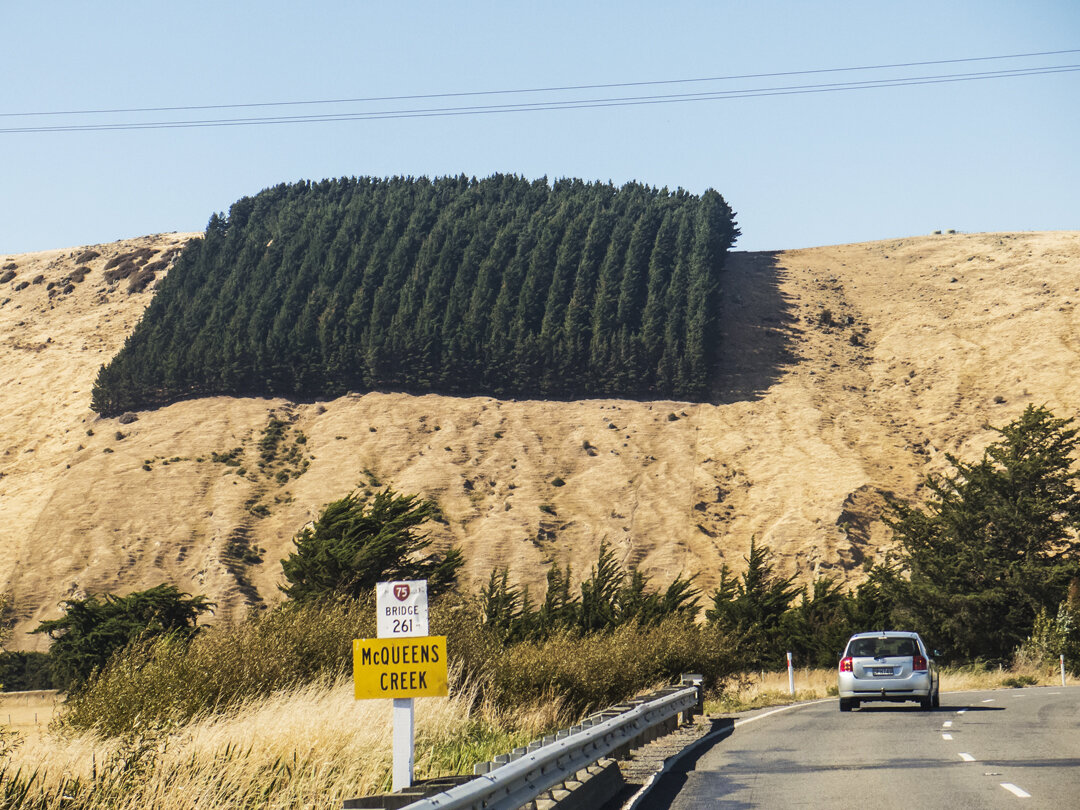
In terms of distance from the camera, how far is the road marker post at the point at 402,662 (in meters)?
9.73

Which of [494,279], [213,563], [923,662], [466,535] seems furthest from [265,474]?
[923,662]

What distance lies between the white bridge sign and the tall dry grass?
1.24 metres

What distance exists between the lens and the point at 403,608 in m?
10.1

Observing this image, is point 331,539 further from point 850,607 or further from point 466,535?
point 466,535

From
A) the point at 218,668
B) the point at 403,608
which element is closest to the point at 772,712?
the point at 218,668

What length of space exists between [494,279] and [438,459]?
27.3 metres

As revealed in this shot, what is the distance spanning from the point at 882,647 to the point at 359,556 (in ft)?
50.5

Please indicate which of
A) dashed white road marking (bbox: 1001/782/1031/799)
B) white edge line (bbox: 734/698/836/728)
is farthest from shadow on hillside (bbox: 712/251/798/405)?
dashed white road marking (bbox: 1001/782/1031/799)

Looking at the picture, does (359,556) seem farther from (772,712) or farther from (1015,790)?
(1015,790)

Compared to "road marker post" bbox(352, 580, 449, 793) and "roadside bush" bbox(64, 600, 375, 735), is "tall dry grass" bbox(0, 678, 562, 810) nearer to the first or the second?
"roadside bush" bbox(64, 600, 375, 735)

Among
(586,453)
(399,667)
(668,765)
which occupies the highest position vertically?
(586,453)

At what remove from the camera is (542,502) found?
75.5 meters

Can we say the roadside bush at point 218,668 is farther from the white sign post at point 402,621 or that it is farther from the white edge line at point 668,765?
the white edge line at point 668,765

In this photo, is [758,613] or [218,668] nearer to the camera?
[218,668]
